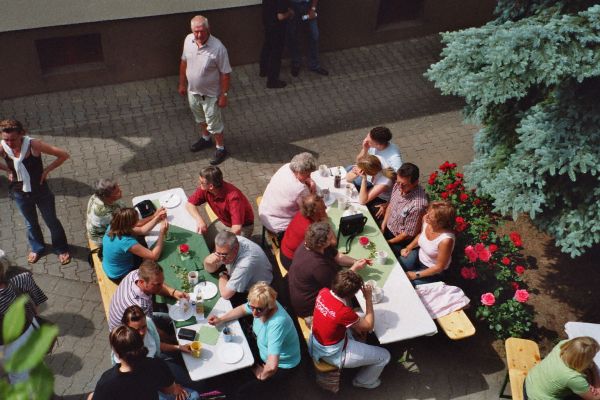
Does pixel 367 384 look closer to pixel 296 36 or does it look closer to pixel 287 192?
pixel 287 192

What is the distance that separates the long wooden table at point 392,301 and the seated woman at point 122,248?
2191 millimetres

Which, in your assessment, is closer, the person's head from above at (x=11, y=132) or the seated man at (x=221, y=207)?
the person's head from above at (x=11, y=132)

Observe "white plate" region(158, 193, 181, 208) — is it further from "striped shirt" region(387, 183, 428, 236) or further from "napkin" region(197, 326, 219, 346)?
"striped shirt" region(387, 183, 428, 236)

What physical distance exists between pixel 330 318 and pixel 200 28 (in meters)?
4.41

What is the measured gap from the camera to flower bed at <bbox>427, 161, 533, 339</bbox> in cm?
671

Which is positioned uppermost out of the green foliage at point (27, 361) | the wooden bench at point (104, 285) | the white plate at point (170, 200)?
the green foliage at point (27, 361)

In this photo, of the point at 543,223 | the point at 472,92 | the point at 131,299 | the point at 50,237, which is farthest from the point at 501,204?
the point at 50,237

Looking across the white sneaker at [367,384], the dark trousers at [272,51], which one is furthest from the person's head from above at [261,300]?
the dark trousers at [272,51]

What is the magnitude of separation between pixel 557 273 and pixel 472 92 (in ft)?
9.60

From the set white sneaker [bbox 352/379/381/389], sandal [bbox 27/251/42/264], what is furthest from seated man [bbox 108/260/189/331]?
white sneaker [bbox 352/379/381/389]

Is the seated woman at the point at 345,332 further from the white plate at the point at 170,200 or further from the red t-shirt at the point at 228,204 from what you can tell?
the white plate at the point at 170,200

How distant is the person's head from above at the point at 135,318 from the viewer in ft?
17.3

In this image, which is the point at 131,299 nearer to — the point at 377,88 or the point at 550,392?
the point at 550,392

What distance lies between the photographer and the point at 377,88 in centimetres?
Result: 1093
